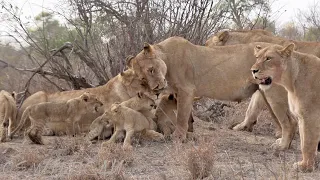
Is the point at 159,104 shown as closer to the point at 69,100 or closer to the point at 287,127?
the point at 69,100

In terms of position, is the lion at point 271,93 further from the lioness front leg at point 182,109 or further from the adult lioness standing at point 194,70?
the lioness front leg at point 182,109

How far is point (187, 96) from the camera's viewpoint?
7047 millimetres

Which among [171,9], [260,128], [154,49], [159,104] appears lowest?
[260,128]

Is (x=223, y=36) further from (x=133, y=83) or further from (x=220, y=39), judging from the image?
(x=133, y=83)

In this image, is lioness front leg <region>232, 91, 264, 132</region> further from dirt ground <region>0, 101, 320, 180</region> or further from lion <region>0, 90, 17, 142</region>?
lion <region>0, 90, 17, 142</region>

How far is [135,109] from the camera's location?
7113 mm

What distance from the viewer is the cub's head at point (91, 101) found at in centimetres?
731

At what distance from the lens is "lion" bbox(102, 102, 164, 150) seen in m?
6.81

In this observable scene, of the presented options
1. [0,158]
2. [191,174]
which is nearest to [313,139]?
[191,174]

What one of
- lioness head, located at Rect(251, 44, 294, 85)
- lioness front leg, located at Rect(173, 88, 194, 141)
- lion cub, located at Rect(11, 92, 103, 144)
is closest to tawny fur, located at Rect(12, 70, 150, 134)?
lion cub, located at Rect(11, 92, 103, 144)

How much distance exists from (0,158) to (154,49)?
2249 millimetres

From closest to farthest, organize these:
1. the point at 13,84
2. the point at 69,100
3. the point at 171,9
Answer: the point at 69,100 < the point at 171,9 < the point at 13,84

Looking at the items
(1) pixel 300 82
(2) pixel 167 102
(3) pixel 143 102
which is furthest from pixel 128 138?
(1) pixel 300 82

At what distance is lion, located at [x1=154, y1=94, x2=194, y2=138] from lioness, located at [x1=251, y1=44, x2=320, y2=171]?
2.14 m
